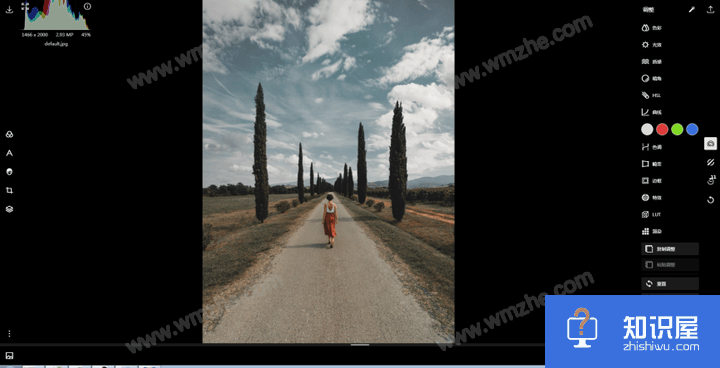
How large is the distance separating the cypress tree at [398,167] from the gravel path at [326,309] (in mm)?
8799

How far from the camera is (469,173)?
1526 millimetres

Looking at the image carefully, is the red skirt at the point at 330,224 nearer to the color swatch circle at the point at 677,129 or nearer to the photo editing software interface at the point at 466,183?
the photo editing software interface at the point at 466,183

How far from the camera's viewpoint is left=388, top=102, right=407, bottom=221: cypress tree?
45.9ft

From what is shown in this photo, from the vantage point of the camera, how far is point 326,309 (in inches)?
126

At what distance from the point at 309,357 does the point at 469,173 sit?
1849 mm

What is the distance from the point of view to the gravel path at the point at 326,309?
2.66m

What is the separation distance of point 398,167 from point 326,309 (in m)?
12.0

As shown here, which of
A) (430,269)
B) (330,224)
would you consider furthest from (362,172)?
(430,269)
